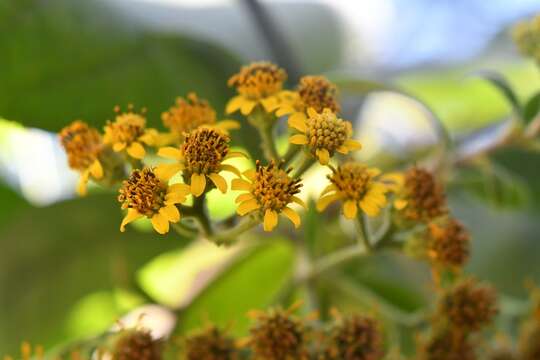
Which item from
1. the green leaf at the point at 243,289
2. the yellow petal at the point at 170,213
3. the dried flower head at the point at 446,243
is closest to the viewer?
the yellow petal at the point at 170,213

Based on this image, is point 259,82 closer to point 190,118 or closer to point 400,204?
point 190,118

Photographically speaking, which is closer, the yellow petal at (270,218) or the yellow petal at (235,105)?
the yellow petal at (270,218)

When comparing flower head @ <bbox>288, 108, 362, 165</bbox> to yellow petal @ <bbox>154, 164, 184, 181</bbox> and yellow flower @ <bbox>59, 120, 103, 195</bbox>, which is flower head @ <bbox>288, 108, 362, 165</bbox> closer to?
yellow petal @ <bbox>154, 164, 184, 181</bbox>

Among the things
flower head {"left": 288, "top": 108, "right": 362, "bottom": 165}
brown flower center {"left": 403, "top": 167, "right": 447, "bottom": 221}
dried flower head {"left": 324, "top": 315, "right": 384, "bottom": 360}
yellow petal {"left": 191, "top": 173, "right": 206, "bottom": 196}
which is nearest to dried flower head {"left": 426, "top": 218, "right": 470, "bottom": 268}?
brown flower center {"left": 403, "top": 167, "right": 447, "bottom": 221}

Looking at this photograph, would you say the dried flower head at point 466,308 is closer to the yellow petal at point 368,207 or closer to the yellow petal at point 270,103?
the yellow petal at point 368,207

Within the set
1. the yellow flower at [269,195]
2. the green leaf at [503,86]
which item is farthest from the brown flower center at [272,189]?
the green leaf at [503,86]

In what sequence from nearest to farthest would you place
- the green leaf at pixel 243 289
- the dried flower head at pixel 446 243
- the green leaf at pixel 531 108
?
the dried flower head at pixel 446 243 < the green leaf at pixel 531 108 < the green leaf at pixel 243 289
